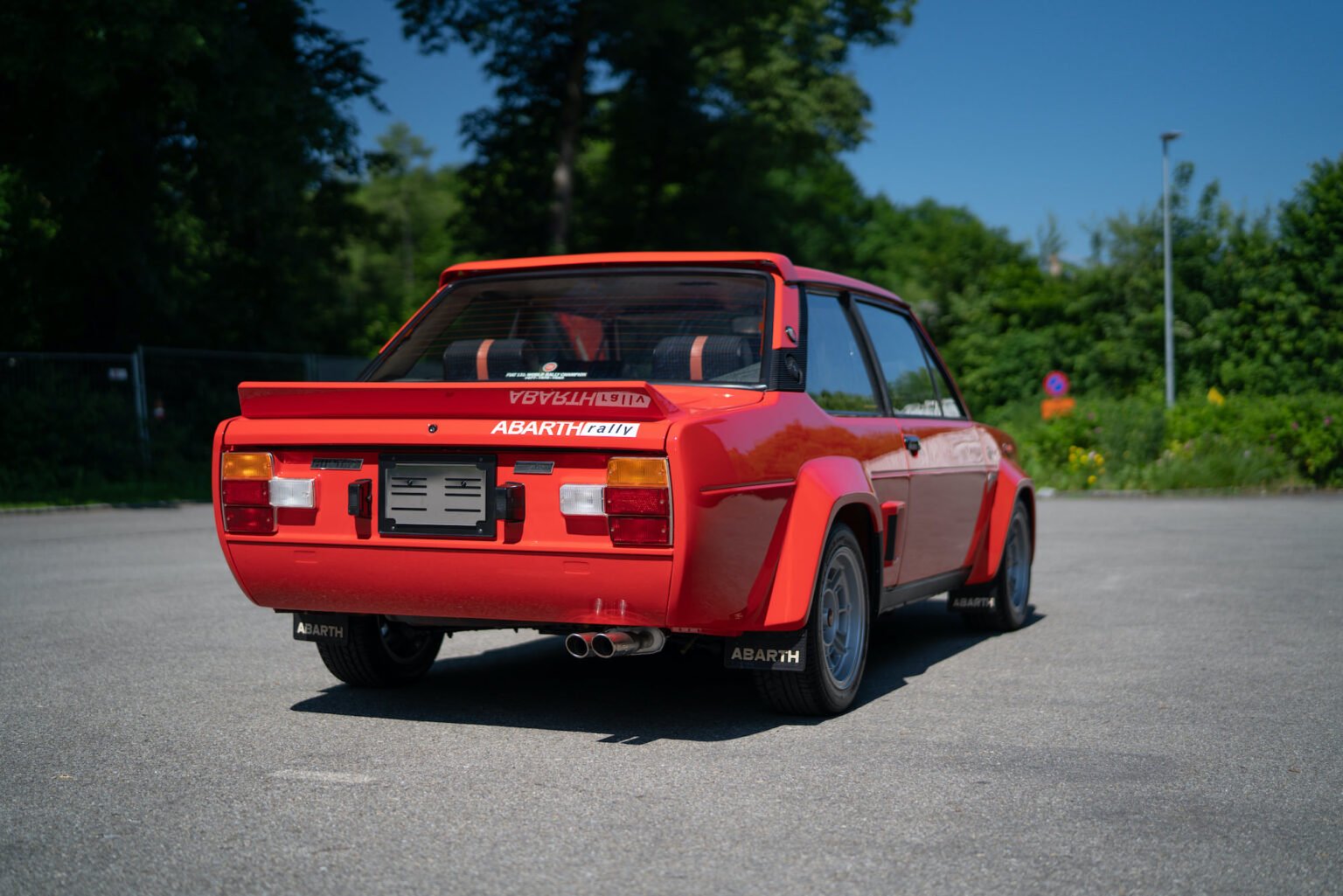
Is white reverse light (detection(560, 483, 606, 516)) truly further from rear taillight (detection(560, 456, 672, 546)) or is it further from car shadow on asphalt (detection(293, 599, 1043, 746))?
car shadow on asphalt (detection(293, 599, 1043, 746))

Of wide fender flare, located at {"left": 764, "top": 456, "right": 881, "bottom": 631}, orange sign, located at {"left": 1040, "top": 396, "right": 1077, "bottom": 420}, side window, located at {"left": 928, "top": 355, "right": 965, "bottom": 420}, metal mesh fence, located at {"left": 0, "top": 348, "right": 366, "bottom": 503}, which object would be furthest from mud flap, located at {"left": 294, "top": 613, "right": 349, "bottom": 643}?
orange sign, located at {"left": 1040, "top": 396, "right": 1077, "bottom": 420}

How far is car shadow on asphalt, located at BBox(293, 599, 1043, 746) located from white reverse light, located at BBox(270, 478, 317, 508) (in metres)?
0.98

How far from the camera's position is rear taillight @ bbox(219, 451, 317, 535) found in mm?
5230

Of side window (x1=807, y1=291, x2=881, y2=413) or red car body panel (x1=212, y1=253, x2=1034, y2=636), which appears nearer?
red car body panel (x1=212, y1=253, x2=1034, y2=636)

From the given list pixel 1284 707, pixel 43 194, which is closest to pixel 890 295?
pixel 1284 707

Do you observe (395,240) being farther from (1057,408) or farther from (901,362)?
(901,362)

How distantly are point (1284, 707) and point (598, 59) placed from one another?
3348 cm

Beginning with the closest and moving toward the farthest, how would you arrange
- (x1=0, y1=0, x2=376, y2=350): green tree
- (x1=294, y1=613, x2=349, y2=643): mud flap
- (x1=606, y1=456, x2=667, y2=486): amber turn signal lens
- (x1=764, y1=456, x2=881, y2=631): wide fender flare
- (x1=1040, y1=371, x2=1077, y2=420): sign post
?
1. (x1=606, y1=456, x2=667, y2=486): amber turn signal lens
2. (x1=764, y1=456, x2=881, y2=631): wide fender flare
3. (x1=294, y1=613, x2=349, y2=643): mud flap
4. (x1=0, y1=0, x2=376, y2=350): green tree
5. (x1=1040, y1=371, x2=1077, y2=420): sign post

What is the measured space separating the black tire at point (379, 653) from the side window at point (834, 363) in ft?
6.60

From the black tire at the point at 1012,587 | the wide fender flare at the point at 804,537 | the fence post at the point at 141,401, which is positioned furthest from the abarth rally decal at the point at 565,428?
the fence post at the point at 141,401

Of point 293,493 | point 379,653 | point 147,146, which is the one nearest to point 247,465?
point 293,493

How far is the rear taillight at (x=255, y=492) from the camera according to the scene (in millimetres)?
5230

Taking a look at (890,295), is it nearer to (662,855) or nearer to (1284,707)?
(1284,707)

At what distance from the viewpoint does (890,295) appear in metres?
7.34
